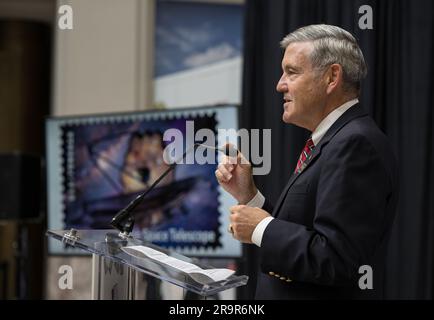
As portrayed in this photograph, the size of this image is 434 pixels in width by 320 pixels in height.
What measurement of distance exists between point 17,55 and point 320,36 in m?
4.39

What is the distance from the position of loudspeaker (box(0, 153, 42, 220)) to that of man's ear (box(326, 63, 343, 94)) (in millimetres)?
2655

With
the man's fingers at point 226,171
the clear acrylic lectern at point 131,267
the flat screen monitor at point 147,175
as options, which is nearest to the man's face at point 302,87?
the man's fingers at point 226,171

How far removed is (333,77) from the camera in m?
1.57

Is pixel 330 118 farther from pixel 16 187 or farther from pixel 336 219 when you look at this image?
pixel 16 187

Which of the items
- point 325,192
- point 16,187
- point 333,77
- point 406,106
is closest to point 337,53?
point 333,77

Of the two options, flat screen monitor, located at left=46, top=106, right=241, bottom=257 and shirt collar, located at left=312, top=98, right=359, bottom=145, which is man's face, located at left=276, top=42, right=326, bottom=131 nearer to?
shirt collar, located at left=312, top=98, right=359, bottom=145

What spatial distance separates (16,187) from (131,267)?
2508 millimetres

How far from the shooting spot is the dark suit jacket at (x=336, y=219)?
4.41ft

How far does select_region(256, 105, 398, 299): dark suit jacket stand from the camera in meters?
1.34

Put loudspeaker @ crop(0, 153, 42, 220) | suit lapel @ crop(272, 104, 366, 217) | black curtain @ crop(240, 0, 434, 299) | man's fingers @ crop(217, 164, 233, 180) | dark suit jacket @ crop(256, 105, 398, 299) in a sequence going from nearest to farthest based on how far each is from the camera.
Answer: dark suit jacket @ crop(256, 105, 398, 299) < suit lapel @ crop(272, 104, 366, 217) < man's fingers @ crop(217, 164, 233, 180) < black curtain @ crop(240, 0, 434, 299) < loudspeaker @ crop(0, 153, 42, 220)

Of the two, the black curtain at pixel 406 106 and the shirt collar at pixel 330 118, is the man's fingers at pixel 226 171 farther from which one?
the black curtain at pixel 406 106

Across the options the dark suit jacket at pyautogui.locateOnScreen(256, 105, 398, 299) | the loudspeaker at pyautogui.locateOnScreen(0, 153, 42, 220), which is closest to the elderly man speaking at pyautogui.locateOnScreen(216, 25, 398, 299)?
the dark suit jacket at pyautogui.locateOnScreen(256, 105, 398, 299)

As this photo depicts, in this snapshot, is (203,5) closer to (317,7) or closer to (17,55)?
(317,7)

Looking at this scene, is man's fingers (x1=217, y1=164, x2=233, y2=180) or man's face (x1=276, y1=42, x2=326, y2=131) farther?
man's fingers (x1=217, y1=164, x2=233, y2=180)
